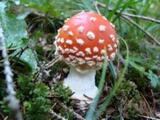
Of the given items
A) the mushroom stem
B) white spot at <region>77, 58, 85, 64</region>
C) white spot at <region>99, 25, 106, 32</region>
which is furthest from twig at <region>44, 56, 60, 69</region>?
white spot at <region>99, 25, 106, 32</region>

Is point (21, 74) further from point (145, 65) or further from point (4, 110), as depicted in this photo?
point (145, 65)

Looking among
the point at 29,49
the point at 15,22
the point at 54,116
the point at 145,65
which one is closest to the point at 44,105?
the point at 54,116

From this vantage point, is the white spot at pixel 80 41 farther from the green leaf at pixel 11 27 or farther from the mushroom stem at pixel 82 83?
the green leaf at pixel 11 27

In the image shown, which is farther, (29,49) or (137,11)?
(137,11)

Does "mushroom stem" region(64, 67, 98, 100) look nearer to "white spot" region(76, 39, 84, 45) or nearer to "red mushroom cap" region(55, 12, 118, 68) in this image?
"red mushroom cap" region(55, 12, 118, 68)

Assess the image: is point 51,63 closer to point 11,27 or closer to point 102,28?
point 11,27

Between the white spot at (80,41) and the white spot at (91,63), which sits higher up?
the white spot at (80,41)

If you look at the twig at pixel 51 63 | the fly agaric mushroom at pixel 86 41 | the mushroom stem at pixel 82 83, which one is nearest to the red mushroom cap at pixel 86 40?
the fly agaric mushroom at pixel 86 41
